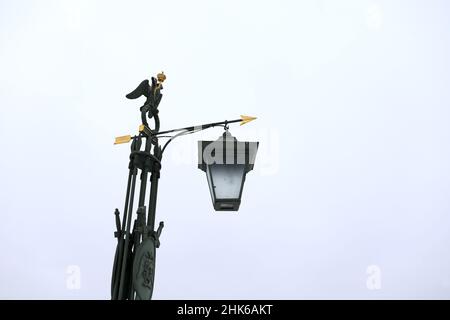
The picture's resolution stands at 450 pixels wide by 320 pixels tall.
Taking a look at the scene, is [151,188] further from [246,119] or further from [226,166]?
[246,119]

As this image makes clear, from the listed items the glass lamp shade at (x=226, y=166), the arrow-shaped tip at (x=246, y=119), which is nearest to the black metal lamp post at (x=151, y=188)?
the glass lamp shade at (x=226, y=166)

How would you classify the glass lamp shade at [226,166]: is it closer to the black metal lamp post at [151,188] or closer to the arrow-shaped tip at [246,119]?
the black metal lamp post at [151,188]

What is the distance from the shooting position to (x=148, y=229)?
15.8 ft

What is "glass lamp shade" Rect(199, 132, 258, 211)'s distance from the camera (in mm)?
4945

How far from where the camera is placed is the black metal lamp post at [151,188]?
4.55m

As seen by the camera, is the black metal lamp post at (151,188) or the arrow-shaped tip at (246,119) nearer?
the black metal lamp post at (151,188)

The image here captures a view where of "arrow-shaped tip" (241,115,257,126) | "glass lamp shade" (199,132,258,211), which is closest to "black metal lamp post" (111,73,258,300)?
"glass lamp shade" (199,132,258,211)

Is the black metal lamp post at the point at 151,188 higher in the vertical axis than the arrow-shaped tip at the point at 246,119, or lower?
lower
